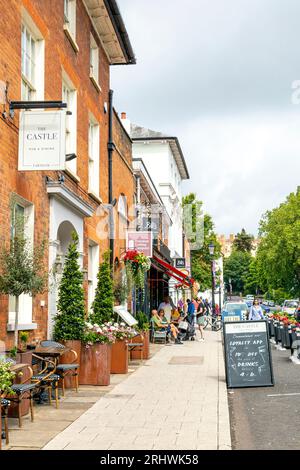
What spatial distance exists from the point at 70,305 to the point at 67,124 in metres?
4.37

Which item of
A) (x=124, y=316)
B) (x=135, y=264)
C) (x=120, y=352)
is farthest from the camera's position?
(x=135, y=264)

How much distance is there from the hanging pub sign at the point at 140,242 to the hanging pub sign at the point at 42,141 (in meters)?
10.3

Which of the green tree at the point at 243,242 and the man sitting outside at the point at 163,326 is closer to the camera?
the man sitting outside at the point at 163,326

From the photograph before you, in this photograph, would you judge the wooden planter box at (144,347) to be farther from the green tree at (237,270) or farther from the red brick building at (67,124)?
the green tree at (237,270)

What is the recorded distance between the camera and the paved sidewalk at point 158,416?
21.7 ft

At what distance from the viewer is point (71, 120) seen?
13570 mm

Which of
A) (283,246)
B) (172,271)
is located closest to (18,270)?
(172,271)

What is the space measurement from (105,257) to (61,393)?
4188 millimetres

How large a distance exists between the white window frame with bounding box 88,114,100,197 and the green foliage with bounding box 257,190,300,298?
131ft

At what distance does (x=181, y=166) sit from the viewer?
160 ft

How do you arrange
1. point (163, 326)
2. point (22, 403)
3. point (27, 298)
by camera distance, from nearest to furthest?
point (22, 403) < point (27, 298) < point (163, 326)

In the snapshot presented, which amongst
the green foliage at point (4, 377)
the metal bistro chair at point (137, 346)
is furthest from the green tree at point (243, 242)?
the green foliage at point (4, 377)

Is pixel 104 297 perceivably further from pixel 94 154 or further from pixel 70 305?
pixel 94 154
